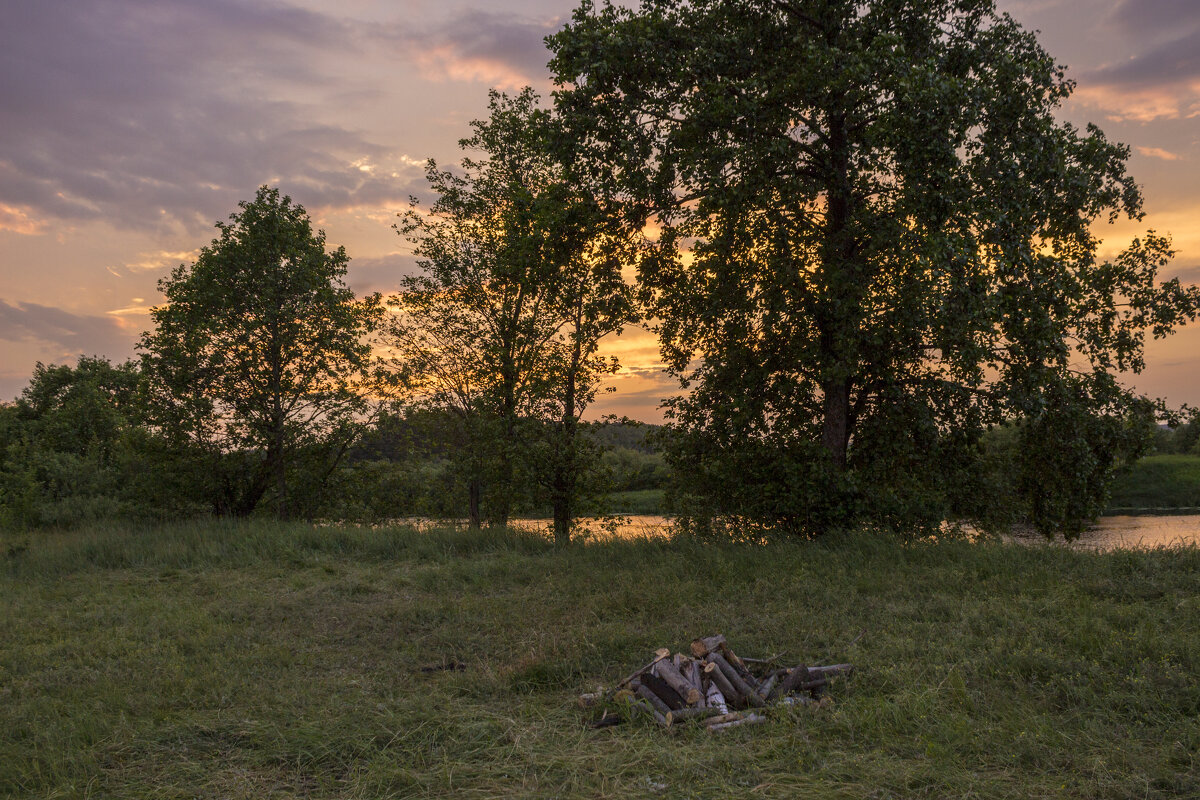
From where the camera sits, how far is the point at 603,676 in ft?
23.6

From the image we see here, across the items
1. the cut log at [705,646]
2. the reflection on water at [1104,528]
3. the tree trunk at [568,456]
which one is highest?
the tree trunk at [568,456]

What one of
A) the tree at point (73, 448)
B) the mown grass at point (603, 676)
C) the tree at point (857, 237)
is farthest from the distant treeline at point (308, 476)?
the mown grass at point (603, 676)

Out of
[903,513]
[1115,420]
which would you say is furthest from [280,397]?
[1115,420]

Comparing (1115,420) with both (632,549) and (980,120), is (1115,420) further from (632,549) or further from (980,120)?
(632,549)

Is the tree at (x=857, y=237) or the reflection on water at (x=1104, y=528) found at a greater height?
the tree at (x=857, y=237)

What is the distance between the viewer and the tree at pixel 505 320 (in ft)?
53.5

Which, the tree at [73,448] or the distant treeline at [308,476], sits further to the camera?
the tree at [73,448]

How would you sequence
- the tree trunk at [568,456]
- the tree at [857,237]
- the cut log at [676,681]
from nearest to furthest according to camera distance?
→ the cut log at [676,681], the tree at [857,237], the tree trunk at [568,456]

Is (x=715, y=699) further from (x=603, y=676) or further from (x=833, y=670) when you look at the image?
(x=603, y=676)

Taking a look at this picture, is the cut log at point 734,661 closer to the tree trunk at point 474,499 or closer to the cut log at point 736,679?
the cut log at point 736,679

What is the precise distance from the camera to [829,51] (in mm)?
10891

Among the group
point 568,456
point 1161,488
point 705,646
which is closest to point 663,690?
point 705,646

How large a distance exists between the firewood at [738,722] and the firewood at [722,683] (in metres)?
0.44

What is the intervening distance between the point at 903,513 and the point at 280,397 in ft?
55.6
